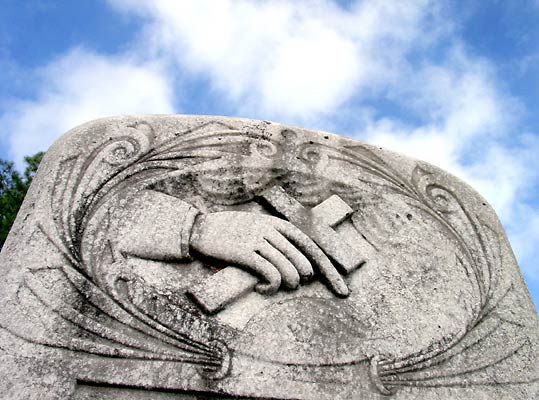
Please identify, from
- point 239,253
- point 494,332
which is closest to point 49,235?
point 239,253

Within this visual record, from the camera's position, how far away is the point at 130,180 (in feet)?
8.98

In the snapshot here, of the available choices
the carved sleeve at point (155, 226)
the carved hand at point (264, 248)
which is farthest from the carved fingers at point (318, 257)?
the carved sleeve at point (155, 226)

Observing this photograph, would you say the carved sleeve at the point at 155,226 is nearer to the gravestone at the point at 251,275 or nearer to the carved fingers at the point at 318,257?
the gravestone at the point at 251,275

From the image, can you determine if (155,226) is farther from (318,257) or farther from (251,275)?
(318,257)

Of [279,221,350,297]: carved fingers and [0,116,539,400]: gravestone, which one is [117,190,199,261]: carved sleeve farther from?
[279,221,350,297]: carved fingers

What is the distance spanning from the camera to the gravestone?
2090mm

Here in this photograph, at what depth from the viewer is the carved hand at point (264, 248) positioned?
244cm

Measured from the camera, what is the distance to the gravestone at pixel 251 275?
209 cm

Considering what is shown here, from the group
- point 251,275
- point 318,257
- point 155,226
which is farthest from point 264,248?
point 155,226

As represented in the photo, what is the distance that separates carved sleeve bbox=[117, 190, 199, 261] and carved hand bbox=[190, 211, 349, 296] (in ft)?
0.20

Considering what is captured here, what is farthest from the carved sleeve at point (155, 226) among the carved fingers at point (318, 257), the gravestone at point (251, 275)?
the carved fingers at point (318, 257)

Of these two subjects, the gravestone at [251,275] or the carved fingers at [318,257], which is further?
the carved fingers at [318,257]

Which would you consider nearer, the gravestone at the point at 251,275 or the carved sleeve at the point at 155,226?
the gravestone at the point at 251,275

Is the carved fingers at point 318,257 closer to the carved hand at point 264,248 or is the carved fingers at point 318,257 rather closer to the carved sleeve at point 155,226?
the carved hand at point 264,248
